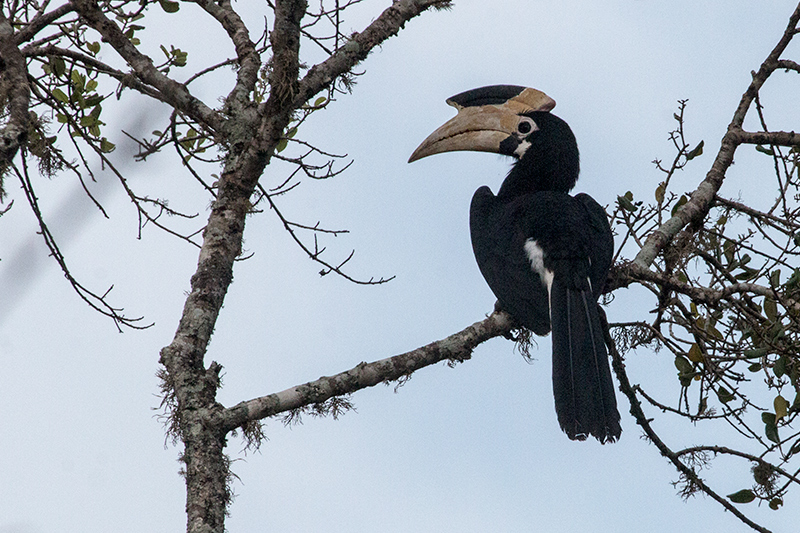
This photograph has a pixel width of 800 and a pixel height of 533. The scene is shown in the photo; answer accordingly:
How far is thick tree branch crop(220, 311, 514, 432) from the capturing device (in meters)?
2.66

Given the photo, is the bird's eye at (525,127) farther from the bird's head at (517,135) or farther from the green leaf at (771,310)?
the green leaf at (771,310)

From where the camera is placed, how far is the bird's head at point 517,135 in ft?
16.3

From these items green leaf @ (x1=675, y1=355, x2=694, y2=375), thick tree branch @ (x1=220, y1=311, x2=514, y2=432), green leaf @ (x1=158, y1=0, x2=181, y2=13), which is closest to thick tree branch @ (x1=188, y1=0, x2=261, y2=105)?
green leaf @ (x1=158, y1=0, x2=181, y2=13)

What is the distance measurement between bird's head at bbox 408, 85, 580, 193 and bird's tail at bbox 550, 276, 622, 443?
1218 mm

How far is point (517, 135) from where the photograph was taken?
5195mm

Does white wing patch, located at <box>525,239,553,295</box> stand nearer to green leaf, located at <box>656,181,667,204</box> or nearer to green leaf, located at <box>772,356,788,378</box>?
green leaf, located at <box>656,181,667,204</box>

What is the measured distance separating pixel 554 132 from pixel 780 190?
1.62 meters

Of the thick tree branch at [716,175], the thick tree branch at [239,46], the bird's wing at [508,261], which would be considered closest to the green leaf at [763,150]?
the thick tree branch at [716,175]

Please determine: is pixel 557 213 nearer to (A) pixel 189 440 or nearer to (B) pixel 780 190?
(B) pixel 780 190

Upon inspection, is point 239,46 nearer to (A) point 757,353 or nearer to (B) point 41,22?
(B) point 41,22

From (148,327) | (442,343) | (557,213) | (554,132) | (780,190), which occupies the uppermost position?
(554,132)

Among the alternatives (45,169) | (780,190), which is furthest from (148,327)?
(780,190)

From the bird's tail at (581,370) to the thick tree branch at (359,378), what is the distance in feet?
1.24

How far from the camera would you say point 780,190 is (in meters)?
3.76
